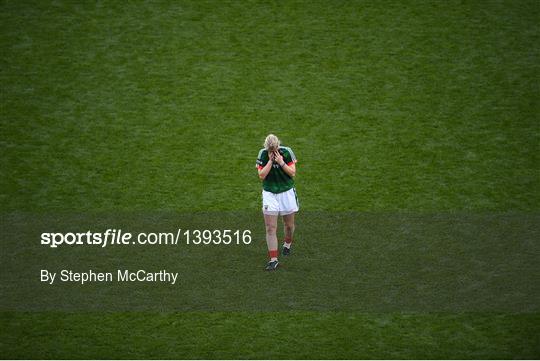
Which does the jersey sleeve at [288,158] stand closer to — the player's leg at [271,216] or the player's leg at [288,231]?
the player's leg at [271,216]

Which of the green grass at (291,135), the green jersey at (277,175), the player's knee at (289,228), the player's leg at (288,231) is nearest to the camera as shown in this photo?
the green grass at (291,135)

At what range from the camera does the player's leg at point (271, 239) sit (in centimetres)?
1174

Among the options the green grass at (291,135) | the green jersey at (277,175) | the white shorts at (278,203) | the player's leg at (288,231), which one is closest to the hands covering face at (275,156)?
the green jersey at (277,175)

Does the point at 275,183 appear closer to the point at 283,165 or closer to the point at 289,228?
the point at 283,165

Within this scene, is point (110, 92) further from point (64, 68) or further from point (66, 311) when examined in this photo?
point (66, 311)

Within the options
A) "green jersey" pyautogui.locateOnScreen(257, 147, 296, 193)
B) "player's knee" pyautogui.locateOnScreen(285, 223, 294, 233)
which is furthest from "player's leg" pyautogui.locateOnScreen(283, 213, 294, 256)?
"green jersey" pyautogui.locateOnScreen(257, 147, 296, 193)

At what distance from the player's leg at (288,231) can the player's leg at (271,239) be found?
0.30 metres

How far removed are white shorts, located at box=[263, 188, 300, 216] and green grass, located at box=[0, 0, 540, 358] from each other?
94 cm

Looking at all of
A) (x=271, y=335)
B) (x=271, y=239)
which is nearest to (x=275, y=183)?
(x=271, y=239)

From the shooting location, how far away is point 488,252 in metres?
12.5

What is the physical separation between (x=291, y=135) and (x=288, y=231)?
12.3ft

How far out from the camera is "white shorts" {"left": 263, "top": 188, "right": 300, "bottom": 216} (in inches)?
460

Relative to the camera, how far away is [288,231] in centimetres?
1233

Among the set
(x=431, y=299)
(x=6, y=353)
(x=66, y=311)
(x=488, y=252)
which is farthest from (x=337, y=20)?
(x=6, y=353)
